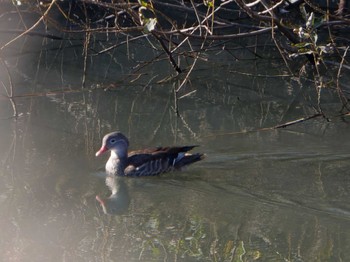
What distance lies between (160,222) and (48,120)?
138 inches

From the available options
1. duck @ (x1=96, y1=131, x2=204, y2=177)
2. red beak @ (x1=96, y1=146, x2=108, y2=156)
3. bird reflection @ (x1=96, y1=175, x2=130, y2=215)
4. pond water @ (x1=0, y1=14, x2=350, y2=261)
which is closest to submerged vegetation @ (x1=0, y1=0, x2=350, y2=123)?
pond water @ (x1=0, y1=14, x2=350, y2=261)

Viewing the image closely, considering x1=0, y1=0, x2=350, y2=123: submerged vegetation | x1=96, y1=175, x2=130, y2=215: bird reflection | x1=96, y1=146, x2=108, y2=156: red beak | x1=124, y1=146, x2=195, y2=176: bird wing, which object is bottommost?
x1=96, y1=175, x2=130, y2=215: bird reflection

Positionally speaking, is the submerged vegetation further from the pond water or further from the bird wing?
the bird wing

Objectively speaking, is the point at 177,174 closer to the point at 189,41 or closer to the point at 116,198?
the point at 116,198

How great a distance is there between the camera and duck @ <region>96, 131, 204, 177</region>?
920cm

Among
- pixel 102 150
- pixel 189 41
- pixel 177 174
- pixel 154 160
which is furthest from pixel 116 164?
pixel 189 41

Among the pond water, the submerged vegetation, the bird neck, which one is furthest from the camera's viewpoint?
the submerged vegetation

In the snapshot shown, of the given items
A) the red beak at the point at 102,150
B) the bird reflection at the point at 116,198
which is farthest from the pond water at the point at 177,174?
the red beak at the point at 102,150

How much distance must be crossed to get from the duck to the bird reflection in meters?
0.16

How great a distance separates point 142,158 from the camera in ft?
30.5

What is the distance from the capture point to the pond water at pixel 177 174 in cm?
707

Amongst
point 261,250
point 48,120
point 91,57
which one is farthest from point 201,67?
point 261,250

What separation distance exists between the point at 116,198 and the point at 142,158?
35.8 inches

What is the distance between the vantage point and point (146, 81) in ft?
41.1
